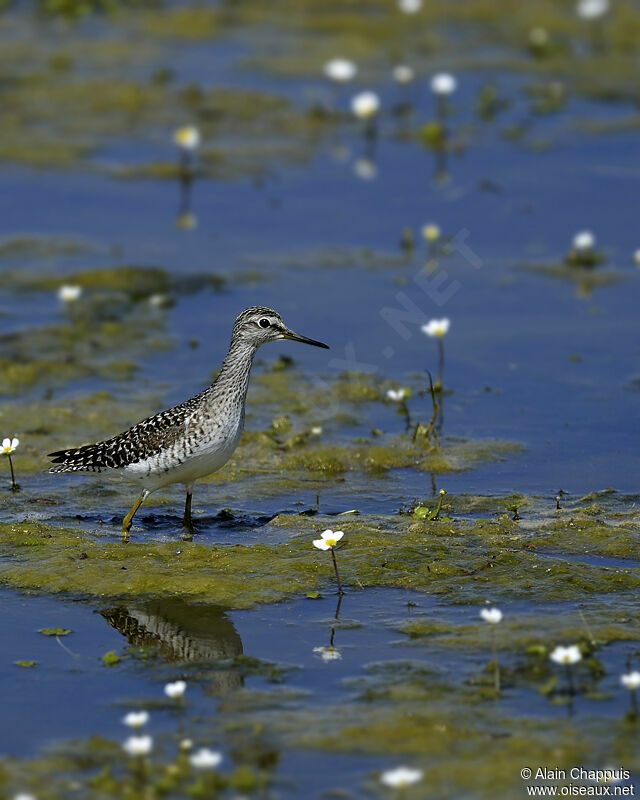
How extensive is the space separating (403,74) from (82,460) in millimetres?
12327

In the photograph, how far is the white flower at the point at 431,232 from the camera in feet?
51.3

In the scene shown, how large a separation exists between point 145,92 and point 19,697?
1530 cm

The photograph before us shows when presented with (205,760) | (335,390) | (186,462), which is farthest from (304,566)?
(335,390)

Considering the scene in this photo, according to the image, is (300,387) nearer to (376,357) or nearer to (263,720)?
(376,357)

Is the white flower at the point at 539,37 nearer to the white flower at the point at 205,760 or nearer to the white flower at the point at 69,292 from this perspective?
the white flower at the point at 69,292

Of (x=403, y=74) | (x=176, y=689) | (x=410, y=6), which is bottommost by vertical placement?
(x=176, y=689)

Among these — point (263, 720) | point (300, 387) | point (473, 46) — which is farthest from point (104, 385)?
point (473, 46)

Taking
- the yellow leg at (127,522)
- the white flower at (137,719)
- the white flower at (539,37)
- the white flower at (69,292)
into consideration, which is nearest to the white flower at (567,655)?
the white flower at (137,719)

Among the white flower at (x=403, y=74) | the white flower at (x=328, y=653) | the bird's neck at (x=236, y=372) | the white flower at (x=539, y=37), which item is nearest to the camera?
the white flower at (x=328, y=653)

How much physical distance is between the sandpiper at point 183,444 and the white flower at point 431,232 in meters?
5.49

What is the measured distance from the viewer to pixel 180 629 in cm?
880

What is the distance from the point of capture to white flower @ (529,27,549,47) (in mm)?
23547

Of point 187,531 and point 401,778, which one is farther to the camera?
point 187,531

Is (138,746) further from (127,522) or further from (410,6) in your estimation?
(410,6)
